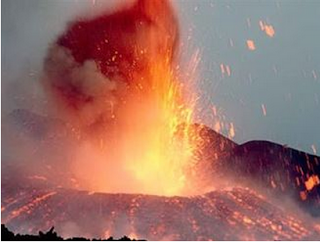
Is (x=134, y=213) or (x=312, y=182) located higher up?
(x=312, y=182)

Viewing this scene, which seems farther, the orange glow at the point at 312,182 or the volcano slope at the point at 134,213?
the orange glow at the point at 312,182

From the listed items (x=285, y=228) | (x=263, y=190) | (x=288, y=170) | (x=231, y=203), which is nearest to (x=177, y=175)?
(x=231, y=203)

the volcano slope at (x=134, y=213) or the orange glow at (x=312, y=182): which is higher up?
the orange glow at (x=312, y=182)

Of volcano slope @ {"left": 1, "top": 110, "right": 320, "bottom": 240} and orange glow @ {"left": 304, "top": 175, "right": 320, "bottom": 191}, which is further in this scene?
orange glow @ {"left": 304, "top": 175, "right": 320, "bottom": 191}

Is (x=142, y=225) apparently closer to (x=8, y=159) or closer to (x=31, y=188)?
(x=31, y=188)

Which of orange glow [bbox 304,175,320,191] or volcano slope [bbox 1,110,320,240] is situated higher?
orange glow [bbox 304,175,320,191]

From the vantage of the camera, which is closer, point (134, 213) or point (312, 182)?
point (134, 213)

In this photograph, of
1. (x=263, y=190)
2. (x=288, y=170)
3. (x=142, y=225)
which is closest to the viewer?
(x=142, y=225)

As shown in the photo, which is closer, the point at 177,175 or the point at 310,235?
the point at 310,235

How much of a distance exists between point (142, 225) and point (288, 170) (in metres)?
73.9

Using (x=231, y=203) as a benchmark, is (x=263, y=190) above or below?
above

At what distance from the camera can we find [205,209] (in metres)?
34.1

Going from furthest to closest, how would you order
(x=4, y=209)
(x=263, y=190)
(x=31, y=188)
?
(x=263, y=190), (x=31, y=188), (x=4, y=209)

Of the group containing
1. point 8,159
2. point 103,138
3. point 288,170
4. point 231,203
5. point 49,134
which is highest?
point 288,170
